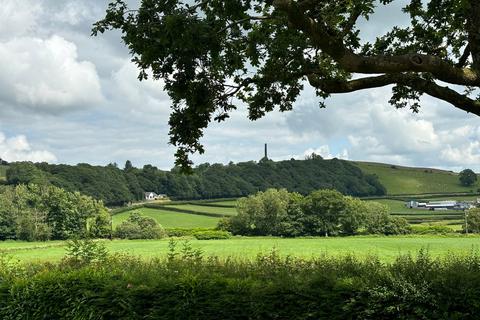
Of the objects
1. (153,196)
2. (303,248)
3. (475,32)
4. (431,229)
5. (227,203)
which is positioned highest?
(475,32)

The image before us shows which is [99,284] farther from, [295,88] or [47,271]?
[295,88]

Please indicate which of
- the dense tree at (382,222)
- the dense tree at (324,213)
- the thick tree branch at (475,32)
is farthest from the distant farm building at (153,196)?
the thick tree branch at (475,32)

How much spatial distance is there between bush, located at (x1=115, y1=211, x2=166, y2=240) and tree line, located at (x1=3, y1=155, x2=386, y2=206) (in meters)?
27.2

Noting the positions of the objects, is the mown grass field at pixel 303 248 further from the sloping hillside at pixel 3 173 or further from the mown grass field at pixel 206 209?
the sloping hillside at pixel 3 173

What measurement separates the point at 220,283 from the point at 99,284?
292cm

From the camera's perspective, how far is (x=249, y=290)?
1053 cm

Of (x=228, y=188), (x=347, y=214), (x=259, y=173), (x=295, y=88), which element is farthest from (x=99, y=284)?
(x=259, y=173)

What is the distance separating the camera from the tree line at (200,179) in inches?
5069

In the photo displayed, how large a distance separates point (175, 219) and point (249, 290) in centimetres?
10368

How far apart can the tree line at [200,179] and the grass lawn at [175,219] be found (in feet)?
43.0

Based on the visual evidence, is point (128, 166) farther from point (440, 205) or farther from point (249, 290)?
point (249, 290)

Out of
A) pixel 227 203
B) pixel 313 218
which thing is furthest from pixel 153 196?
pixel 313 218

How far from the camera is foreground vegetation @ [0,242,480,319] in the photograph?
954 cm

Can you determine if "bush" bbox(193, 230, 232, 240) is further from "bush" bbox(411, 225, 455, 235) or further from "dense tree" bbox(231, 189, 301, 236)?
"bush" bbox(411, 225, 455, 235)
